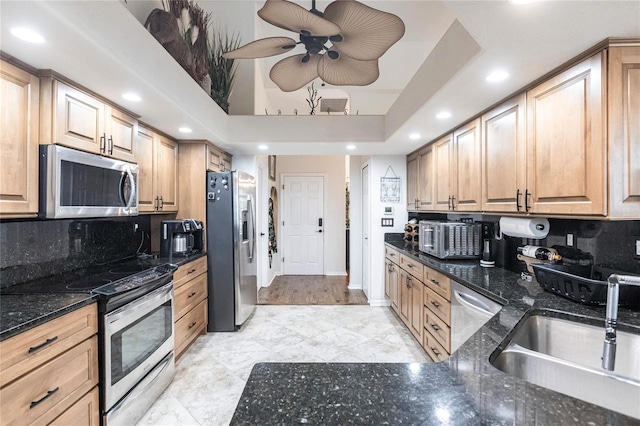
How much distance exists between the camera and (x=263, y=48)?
Answer: 1.84m

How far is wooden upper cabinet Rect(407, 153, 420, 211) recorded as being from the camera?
3.91 meters

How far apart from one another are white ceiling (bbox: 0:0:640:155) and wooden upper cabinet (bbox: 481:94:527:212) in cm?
12

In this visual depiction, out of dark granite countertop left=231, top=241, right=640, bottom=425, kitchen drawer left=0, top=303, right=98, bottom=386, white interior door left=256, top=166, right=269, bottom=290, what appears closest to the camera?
dark granite countertop left=231, top=241, right=640, bottom=425

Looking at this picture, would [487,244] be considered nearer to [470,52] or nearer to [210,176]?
[470,52]

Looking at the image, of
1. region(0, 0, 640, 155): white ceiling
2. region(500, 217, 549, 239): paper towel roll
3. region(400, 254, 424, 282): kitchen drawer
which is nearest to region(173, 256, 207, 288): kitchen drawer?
region(0, 0, 640, 155): white ceiling

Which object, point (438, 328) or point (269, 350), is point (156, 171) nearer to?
point (269, 350)

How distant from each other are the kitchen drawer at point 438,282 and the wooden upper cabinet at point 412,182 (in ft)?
4.60

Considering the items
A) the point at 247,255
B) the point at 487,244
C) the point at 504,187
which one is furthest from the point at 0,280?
the point at 487,244

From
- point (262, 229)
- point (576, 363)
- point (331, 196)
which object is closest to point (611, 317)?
point (576, 363)

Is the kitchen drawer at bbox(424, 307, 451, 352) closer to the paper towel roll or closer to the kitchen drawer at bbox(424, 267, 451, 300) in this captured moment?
the kitchen drawer at bbox(424, 267, 451, 300)

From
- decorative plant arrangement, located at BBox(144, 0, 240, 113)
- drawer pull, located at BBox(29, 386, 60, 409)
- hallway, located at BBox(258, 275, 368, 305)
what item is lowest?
hallway, located at BBox(258, 275, 368, 305)

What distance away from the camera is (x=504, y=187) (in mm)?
2086

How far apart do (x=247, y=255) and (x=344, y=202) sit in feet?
9.77

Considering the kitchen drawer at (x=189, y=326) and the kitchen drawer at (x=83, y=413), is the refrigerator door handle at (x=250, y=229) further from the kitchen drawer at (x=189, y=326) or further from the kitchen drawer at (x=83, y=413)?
the kitchen drawer at (x=83, y=413)
